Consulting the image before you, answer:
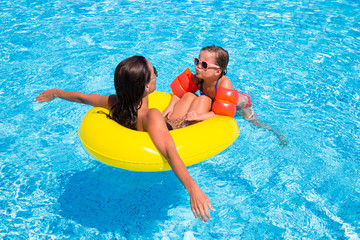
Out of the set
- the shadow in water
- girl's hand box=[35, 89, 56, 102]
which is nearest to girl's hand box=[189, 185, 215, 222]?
the shadow in water

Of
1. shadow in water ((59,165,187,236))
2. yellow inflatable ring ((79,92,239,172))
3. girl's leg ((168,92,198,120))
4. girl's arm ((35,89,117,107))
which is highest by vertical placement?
girl's arm ((35,89,117,107))

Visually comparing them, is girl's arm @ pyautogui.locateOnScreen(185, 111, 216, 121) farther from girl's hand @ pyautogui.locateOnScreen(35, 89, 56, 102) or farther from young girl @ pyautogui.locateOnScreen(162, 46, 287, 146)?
girl's hand @ pyautogui.locateOnScreen(35, 89, 56, 102)

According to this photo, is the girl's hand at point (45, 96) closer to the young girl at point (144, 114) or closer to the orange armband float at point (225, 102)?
the young girl at point (144, 114)

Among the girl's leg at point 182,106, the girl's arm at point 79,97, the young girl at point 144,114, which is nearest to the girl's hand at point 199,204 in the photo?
the young girl at point 144,114

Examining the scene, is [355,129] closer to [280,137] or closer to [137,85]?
[280,137]

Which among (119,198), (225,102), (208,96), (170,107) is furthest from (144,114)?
(208,96)

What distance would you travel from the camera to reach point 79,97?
3633 millimetres

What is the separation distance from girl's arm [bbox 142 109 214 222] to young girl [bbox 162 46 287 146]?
2.04 ft

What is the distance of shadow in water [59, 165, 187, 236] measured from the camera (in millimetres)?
3457

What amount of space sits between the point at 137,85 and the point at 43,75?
3.27 meters

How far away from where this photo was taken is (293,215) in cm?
346

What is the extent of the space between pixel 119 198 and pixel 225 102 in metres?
1.50

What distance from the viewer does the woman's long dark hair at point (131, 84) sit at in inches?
120

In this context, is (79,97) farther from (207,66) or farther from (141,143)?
(207,66)
